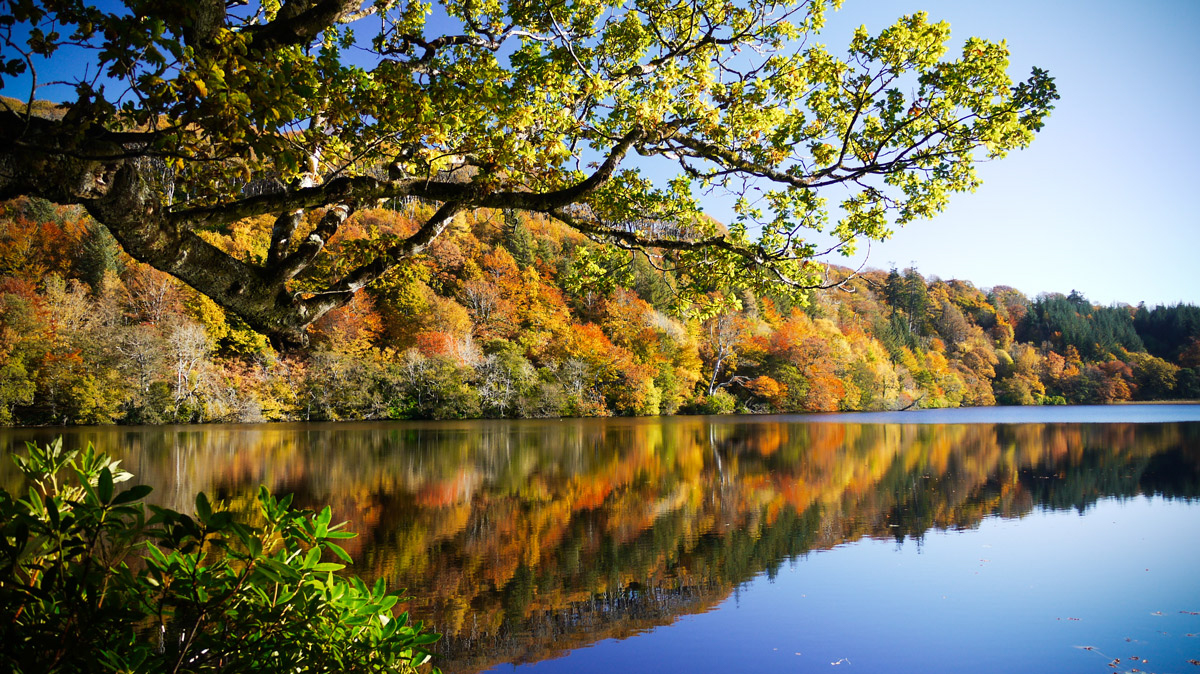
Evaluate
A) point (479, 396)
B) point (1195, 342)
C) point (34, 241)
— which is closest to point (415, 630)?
point (479, 396)

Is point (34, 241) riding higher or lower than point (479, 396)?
higher

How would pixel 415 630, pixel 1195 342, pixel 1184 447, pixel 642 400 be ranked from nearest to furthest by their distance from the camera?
pixel 415 630 < pixel 1184 447 < pixel 642 400 < pixel 1195 342

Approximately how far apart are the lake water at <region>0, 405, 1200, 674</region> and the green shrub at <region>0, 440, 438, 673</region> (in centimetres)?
440

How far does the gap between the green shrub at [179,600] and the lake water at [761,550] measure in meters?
4.40

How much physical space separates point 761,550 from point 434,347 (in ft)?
106

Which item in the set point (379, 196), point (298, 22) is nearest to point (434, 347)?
point (379, 196)

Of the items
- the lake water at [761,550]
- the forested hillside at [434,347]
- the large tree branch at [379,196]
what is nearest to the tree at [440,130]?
the large tree branch at [379,196]

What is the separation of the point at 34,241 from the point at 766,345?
4853 centimetres

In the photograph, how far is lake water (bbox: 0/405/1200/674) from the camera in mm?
6328

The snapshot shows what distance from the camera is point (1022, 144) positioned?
235 inches

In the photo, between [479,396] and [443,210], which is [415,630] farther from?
[479,396]

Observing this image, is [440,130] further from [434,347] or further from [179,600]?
[434,347]

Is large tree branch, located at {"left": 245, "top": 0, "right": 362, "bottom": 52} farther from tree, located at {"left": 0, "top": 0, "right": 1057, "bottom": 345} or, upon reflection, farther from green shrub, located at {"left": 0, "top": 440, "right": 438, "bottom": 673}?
green shrub, located at {"left": 0, "top": 440, "right": 438, "bottom": 673}

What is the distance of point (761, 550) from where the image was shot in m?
9.51
